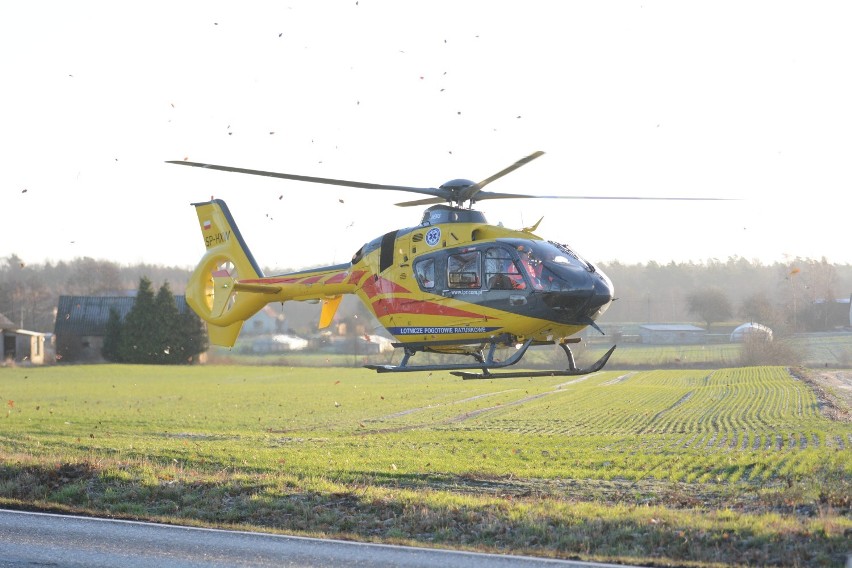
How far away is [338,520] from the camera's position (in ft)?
43.6

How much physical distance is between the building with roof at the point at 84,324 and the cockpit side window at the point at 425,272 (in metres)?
76.5

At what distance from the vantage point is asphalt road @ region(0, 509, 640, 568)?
10.5m

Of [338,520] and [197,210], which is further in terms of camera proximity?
[197,210]

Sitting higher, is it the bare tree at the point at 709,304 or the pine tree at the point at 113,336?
the bare tree at the point at 709,304

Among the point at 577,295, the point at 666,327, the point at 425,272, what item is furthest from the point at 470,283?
the point at 666,327

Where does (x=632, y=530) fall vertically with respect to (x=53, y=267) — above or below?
below

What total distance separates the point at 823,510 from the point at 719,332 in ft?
258

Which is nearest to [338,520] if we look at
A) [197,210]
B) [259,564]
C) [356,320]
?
[259,564]

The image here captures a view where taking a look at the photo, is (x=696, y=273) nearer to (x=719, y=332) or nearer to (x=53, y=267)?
(x=719, y=332)

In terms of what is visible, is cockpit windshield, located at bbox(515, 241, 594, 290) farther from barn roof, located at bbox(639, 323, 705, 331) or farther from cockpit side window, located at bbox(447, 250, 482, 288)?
barn roof, located at bbox(639, 323, 705, 331)

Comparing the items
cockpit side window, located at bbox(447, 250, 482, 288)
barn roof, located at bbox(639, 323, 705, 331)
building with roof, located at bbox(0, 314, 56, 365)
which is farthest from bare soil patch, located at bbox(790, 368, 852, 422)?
building with roof, located at bbox(0, 314, 56, 365)

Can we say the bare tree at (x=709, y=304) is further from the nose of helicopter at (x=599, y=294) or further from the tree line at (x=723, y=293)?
the nose of helicopter at (x=599, y=294)

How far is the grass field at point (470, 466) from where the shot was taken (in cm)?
1223

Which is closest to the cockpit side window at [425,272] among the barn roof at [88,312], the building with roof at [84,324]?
the building with roof at [84,324]
